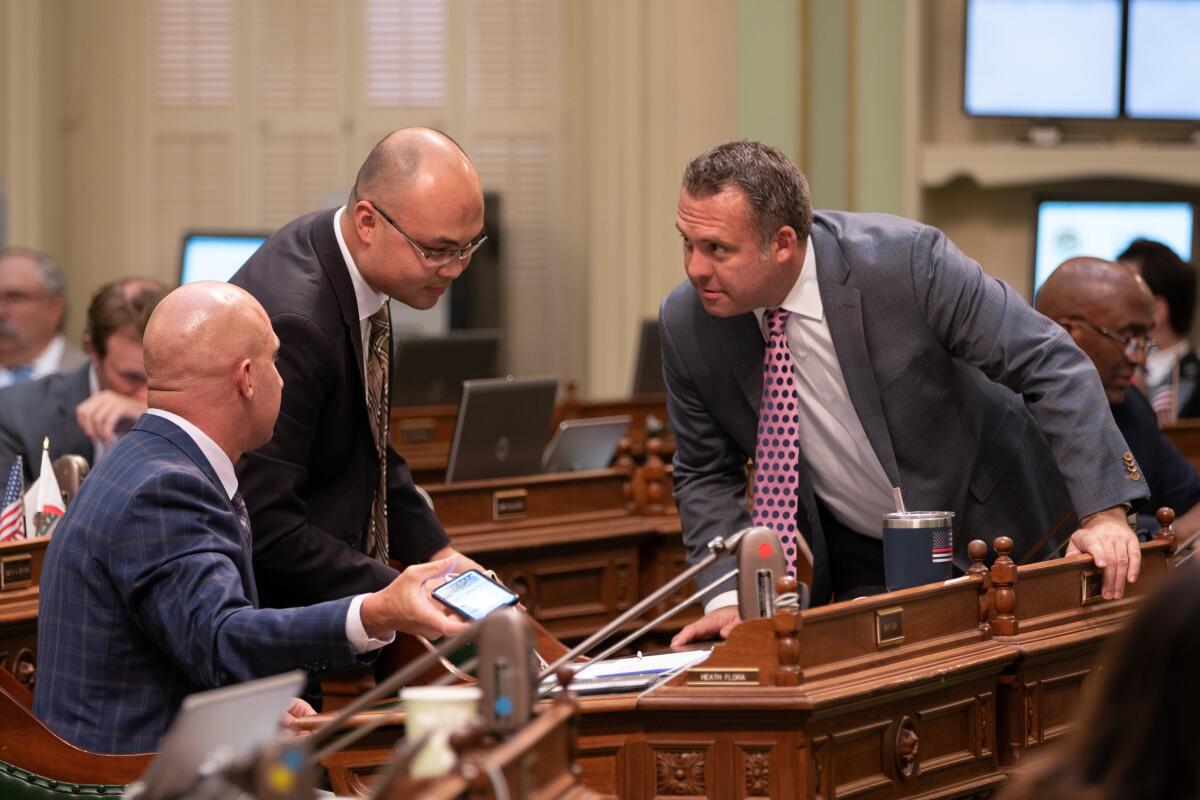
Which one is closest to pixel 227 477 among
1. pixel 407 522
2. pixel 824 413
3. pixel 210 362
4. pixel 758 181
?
pixel 210 362

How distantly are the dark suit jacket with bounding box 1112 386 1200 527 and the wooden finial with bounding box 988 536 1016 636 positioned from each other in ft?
3.90

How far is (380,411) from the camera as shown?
3328 mm

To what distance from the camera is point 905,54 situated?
827 cm

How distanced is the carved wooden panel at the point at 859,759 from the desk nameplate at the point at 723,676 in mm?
175

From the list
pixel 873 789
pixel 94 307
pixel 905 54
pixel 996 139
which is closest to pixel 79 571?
pixel 873 789

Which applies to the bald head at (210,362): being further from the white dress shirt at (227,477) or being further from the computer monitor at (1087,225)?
the computer monitor at (1087,225)

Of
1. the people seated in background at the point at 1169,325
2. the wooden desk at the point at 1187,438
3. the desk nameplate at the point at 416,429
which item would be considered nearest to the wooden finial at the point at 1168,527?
the wooden desk at the point at 1187,438

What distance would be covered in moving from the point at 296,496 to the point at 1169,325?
4591mm

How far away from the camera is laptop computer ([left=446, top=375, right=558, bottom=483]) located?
496 cm

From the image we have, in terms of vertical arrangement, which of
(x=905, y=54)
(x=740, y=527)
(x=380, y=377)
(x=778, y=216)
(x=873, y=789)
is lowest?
(x=873, y=789)

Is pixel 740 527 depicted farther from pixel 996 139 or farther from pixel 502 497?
pixel 996 139

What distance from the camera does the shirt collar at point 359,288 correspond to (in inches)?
127

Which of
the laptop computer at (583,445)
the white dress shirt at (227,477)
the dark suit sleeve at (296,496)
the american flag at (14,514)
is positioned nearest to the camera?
the white dress shirt at (227,477)

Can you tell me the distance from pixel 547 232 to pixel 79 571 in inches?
290
